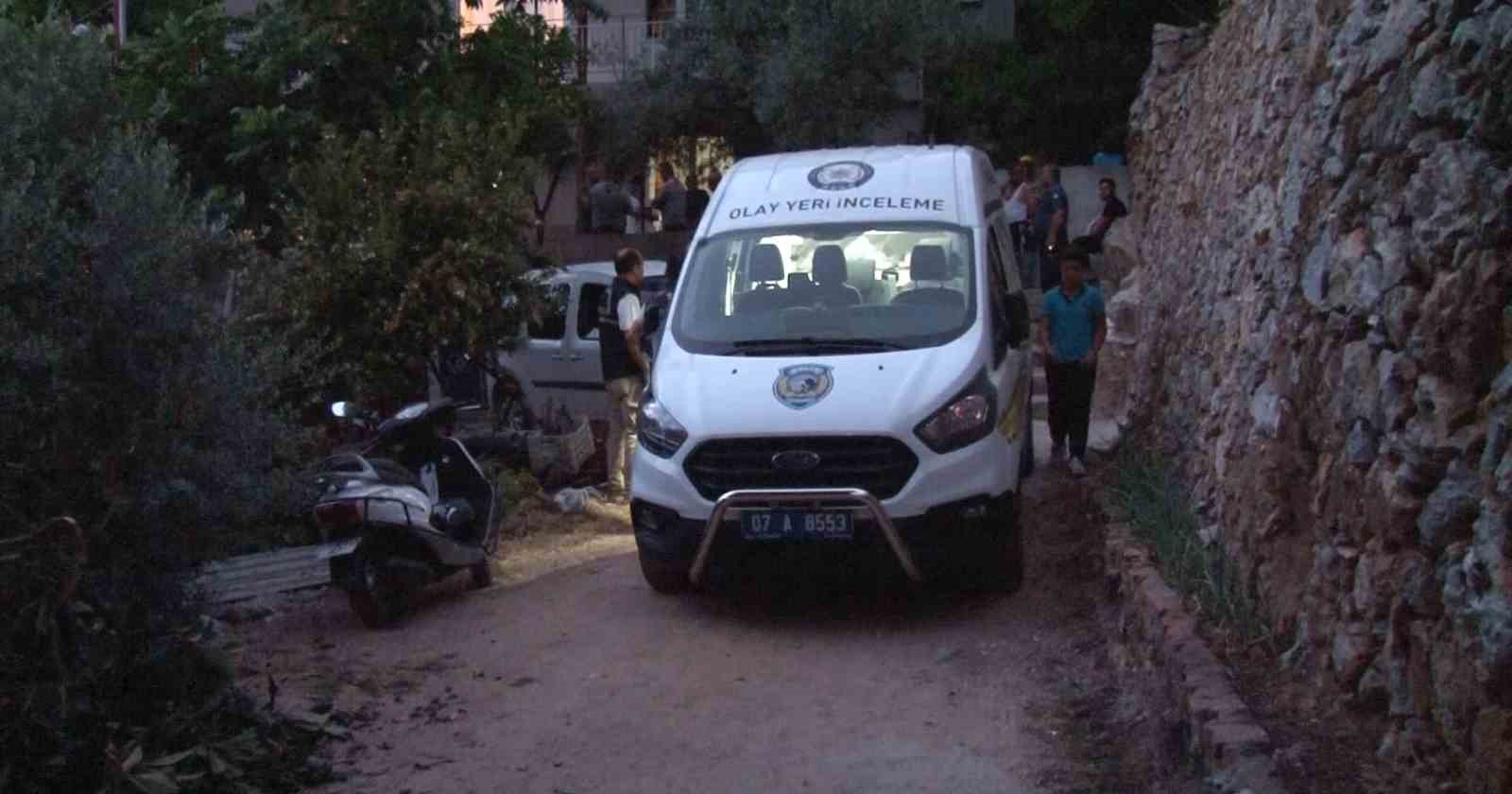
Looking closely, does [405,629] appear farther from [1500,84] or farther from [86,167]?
[1500,84]

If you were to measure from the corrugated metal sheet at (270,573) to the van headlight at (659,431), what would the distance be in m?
1.70

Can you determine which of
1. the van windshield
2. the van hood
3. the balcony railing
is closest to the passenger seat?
the van windshield

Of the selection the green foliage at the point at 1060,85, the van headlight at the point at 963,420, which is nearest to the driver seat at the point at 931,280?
the van headlight at the point at 963,420

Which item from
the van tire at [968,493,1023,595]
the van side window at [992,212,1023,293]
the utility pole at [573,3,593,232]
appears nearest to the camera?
the van tire at [968,493,1023,595]

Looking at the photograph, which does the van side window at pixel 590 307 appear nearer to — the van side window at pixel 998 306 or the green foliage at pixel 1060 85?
the van side window at pixel 998 306

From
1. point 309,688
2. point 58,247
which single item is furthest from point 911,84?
point 58,247

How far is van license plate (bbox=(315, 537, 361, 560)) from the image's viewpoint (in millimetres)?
8164

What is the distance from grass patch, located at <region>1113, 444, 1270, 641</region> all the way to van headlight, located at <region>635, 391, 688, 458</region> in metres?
2.37

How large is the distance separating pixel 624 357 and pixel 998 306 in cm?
355

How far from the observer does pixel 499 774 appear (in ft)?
21.6

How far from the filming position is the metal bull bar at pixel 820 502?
8234mm

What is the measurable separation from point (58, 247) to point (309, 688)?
2736 mm

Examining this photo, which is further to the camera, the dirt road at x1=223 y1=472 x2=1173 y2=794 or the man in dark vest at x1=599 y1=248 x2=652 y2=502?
the man in dark vest at x1=599 y1=248 x2=652 y2=502

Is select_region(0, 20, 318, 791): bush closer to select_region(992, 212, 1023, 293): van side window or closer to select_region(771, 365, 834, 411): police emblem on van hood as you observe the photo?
select_region(771, 365, 834, 411): police emblem on van hood
